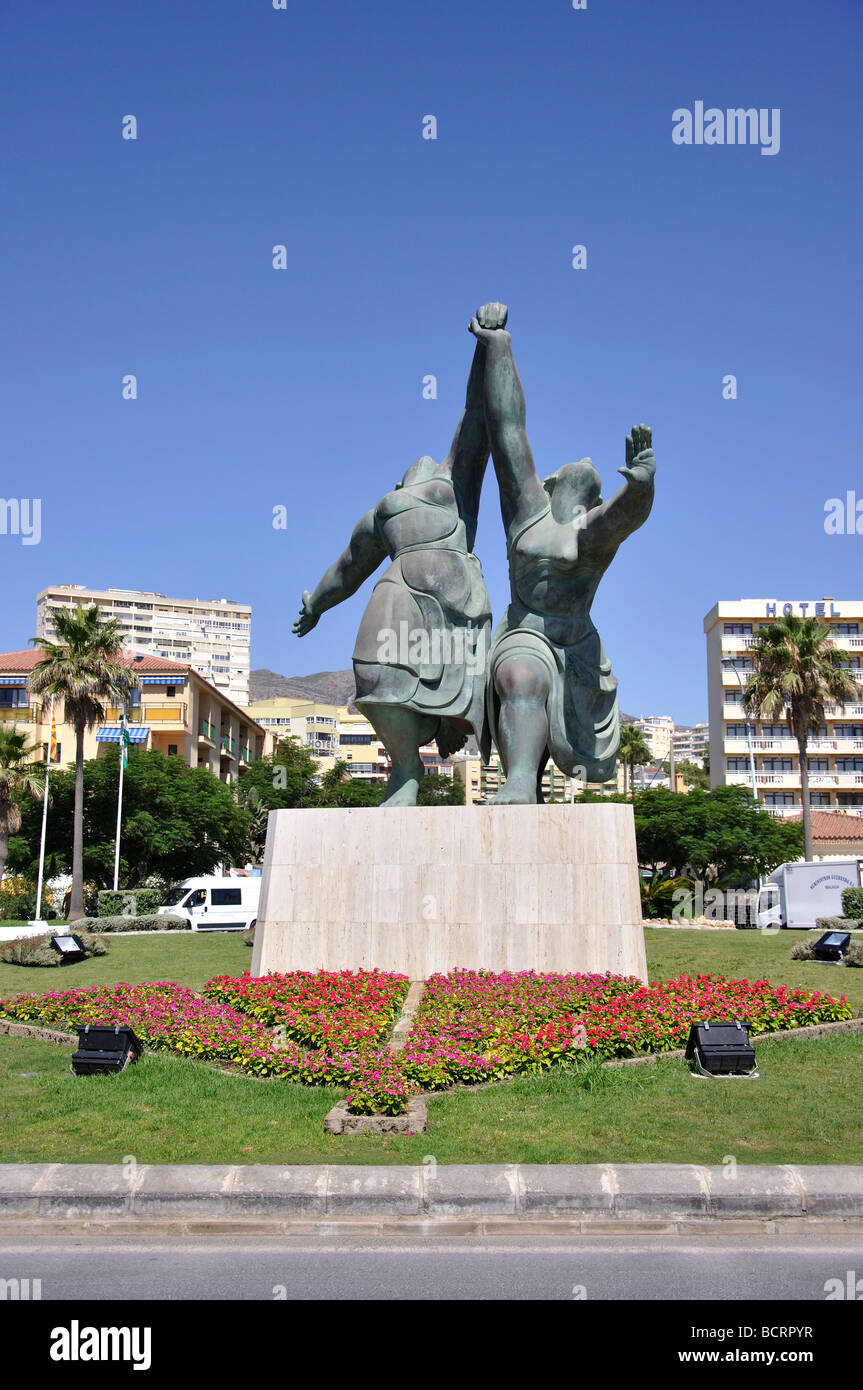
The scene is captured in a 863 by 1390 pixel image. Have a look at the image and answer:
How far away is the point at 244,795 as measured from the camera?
57188mm

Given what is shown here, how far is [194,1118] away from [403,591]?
6.91m

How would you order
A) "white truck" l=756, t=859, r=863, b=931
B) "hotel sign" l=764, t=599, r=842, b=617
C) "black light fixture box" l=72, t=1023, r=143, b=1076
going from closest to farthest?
"black light fixture box" l=72, t=1023, r=143, b=1076, "white truck" l=756, t=859, r=863, b=931, "hotel sign" l=764, t=599, r=842, b=617

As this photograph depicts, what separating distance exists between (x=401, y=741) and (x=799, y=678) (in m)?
28.3

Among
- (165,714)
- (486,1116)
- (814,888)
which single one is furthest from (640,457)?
(165,714)

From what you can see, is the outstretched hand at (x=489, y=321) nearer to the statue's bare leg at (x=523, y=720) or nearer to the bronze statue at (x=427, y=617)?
the bronze statue at (x=427, y=617)

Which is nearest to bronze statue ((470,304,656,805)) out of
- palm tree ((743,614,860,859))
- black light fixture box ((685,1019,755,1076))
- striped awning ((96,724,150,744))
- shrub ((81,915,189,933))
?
black light fixture box ((685,1019,755,1076))

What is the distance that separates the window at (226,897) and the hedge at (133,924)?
416 cm

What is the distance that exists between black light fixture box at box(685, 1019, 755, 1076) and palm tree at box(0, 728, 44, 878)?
1293 inches

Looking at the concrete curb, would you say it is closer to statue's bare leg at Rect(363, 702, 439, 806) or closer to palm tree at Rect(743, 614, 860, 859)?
statue's bare leg at Rect(363, 702, 439, 806)

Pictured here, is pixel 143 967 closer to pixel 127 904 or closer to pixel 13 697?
pixel 127 904

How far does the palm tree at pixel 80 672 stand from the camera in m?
36.3

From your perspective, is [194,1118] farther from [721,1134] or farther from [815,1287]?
[815,1287]

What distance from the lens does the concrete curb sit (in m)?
5.99
